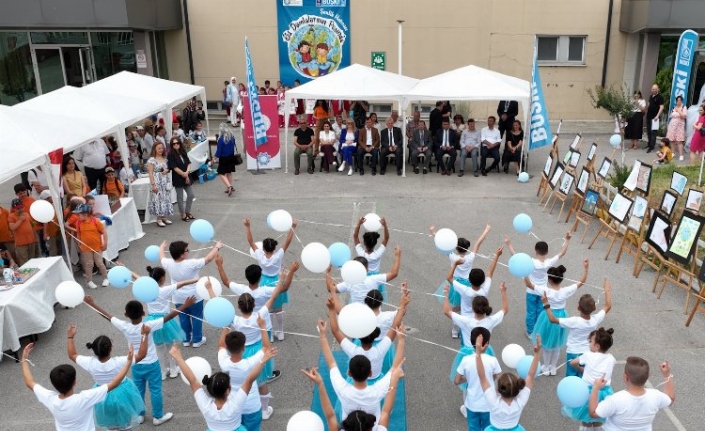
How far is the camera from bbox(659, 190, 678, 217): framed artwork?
→ 8914 mm

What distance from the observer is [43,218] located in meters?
7.86

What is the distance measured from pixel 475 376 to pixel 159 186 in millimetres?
8175

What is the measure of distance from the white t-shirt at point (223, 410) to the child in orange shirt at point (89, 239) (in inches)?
204

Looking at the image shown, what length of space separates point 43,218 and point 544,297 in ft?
20.2

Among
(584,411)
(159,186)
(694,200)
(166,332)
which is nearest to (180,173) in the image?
(159,186)

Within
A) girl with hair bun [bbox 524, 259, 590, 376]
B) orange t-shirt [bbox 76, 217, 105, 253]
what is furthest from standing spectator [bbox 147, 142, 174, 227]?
girl with hair bun [bbox 524, 259, 590, 376]

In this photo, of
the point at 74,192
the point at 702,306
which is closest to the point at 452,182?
the point at 702,306

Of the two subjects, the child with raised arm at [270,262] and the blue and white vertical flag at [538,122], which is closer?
the child with raised arm at [270,262]

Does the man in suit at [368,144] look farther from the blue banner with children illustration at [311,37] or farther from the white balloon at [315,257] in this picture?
the white balloon at [315,257]

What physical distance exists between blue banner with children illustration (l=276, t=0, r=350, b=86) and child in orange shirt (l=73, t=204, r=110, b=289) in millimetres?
13435

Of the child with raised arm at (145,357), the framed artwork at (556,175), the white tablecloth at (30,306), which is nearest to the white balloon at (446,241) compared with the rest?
the child with raised arm at (145,357)

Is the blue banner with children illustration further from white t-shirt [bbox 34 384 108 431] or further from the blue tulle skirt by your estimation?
white t-shirt [bbox 34 384 108 431]

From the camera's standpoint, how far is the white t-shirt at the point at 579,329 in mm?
5652

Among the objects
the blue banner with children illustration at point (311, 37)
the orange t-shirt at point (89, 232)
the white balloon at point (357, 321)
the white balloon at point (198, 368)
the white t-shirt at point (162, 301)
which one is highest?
the blue banner with children illustration at point (311, 37)
